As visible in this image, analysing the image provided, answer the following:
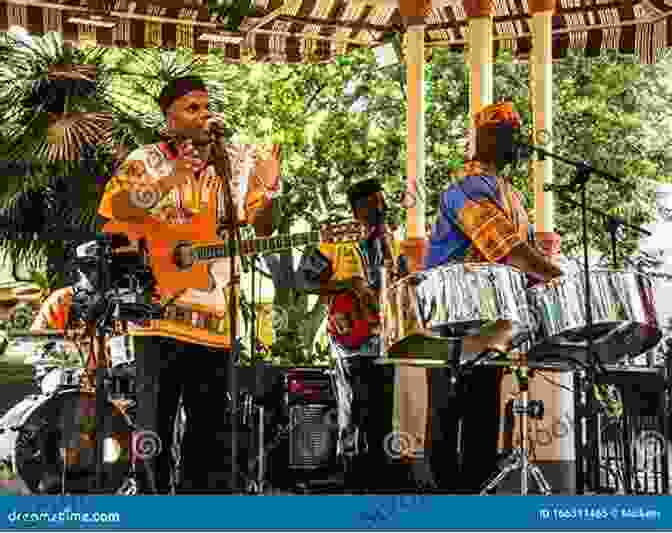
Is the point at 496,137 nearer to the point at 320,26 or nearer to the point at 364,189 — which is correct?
the point at 364,189

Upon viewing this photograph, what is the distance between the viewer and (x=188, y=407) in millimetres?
5398

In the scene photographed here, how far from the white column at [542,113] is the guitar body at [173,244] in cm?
190

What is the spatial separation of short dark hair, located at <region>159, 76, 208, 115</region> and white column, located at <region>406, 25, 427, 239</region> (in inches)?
66.1

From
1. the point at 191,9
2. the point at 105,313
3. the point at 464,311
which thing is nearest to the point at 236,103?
the point at 191,9

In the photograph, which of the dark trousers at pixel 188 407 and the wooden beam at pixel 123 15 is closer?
the dark trousers at pixel 188 407

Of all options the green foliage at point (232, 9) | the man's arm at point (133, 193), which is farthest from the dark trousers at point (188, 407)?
the green foliage at point (232, 9)

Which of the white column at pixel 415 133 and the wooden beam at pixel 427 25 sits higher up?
the wooden beam at pixel 427 25

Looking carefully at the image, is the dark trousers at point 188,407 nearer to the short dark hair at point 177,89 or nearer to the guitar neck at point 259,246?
the guitar neck at point 259,246

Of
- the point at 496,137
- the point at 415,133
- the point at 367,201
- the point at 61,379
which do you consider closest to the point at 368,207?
the point at 367,201

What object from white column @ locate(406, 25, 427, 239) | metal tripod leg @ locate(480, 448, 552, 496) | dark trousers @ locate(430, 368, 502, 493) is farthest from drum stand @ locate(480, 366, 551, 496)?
white column @ locate(406, 25, 427, 239)

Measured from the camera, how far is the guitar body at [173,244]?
5473 mm

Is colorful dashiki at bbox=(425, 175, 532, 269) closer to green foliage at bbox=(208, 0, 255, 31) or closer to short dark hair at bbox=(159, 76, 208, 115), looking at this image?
short dark hair at bbox=(159, 76, 208, 115)

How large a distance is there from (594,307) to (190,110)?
1808 mm

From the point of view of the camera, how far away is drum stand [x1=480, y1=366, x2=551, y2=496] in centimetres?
520
